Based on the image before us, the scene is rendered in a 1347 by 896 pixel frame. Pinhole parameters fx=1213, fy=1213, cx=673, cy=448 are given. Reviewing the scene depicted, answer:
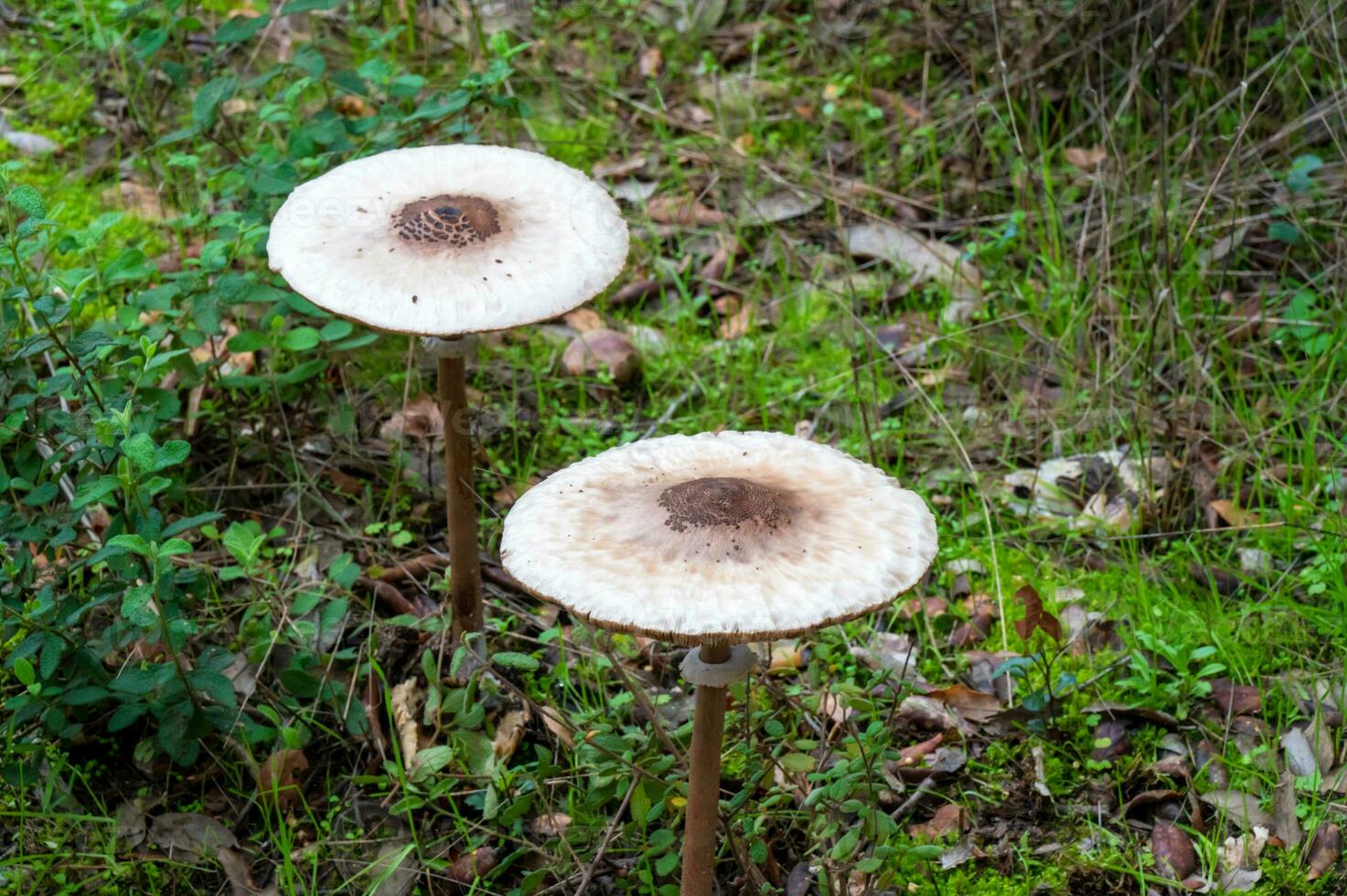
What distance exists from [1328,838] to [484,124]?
4.35m

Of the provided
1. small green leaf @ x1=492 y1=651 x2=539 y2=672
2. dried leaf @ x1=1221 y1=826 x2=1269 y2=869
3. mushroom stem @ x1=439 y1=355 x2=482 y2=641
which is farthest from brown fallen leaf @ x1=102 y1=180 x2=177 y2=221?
dried leaf @ x1=1221 y1=826 x2=1269 y2=869

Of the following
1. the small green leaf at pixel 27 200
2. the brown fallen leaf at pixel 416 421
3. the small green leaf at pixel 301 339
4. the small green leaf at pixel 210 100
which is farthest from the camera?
the brown fallen leaf at pixel 416 421

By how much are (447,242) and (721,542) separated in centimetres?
110

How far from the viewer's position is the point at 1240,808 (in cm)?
325

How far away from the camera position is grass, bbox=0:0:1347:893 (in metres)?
3.20

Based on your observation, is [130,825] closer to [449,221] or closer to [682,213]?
[449,221]

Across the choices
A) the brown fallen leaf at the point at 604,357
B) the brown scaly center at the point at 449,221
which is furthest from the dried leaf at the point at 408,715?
the brown fallen leaf at the point at 604,357

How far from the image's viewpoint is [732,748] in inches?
131

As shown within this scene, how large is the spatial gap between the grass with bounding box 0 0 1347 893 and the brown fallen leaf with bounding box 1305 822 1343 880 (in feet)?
0.22

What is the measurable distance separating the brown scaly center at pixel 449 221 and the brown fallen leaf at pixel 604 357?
1789 mm

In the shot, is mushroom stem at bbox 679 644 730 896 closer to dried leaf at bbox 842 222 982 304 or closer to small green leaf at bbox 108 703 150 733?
small green leaf at bbox 108 703 150 733

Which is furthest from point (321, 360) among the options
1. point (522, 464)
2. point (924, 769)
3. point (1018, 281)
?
point (1018, 281)

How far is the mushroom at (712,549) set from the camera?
2197mm

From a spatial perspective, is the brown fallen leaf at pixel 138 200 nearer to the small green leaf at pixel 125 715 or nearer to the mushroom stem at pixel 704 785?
the small green leaf at pixel 125 715
